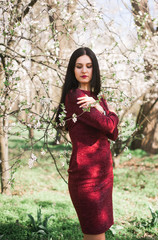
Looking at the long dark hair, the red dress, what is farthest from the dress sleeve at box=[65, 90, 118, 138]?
the long dark hair

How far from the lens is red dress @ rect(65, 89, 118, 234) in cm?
183

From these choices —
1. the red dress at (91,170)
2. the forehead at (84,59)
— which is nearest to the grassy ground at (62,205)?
the red dress at (91,170)

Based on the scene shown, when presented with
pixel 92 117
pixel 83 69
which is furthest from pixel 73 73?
pixel 92 117

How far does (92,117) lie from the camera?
181cm

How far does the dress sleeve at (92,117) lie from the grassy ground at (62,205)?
471 mm

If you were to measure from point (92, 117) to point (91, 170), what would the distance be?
1.33 feet

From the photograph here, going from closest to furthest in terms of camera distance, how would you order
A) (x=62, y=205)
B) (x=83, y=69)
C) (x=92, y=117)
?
1. (x=92, y=117)
2. (x=83, y=69)
3. (x=62, y=205)

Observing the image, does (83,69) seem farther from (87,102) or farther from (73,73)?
(87,102)

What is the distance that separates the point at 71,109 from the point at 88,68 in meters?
0.42

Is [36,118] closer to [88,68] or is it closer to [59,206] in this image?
[88,68]

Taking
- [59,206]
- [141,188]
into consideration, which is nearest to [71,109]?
[59,206]

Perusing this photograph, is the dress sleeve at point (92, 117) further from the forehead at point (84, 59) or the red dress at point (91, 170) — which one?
the forehead at point (84, 59)

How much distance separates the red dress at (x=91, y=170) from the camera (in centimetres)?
183

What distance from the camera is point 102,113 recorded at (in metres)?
1.96
